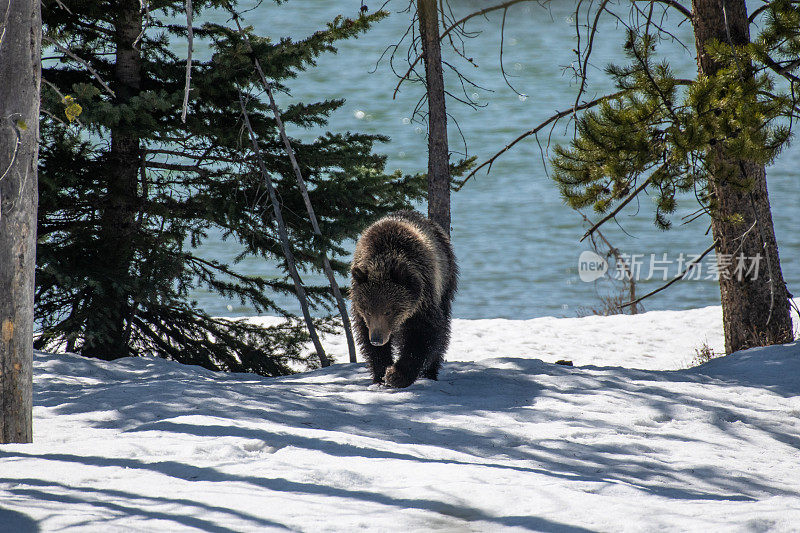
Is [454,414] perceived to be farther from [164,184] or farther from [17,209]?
[164,184]

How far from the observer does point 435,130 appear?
9.24 meters

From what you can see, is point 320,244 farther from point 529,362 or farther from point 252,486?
point 252,486

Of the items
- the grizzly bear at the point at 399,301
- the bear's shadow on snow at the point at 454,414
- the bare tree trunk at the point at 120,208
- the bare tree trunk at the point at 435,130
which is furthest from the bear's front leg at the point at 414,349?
the bare tree trunk at the point at 120,208

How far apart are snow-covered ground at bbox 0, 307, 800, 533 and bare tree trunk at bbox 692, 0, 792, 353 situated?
1.03 metres

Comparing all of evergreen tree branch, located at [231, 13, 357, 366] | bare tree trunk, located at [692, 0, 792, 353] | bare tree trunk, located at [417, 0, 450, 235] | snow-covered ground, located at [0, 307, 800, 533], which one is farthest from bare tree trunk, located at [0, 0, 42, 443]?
bare tree trunk, located at [692, 0, 792, 353]

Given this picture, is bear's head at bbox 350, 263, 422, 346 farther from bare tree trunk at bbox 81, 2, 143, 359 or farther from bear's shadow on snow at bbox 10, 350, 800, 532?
bare tree trunk at bbox 81, 2, 143, 359

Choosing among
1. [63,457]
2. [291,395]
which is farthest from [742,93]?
[63,457]

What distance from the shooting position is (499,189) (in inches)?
1372

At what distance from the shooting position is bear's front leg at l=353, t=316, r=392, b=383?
700 cm

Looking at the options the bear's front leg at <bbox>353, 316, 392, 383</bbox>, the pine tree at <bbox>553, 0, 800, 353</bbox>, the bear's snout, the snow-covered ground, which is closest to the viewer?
the snow-covered ground

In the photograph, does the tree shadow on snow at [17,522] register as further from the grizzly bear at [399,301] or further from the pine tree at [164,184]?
the pine tree at [164,184]

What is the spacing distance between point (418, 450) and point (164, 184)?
6.51m

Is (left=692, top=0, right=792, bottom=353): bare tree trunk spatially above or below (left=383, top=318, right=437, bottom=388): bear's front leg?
above

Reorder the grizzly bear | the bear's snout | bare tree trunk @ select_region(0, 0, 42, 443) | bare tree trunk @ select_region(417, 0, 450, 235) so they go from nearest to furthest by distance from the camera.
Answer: bare tree trunk @ select_region(0, 0, 42, 443), the bear's snout, the grizzly bear, bare tree trunk @ select_region(417, 0, 450, 235)
